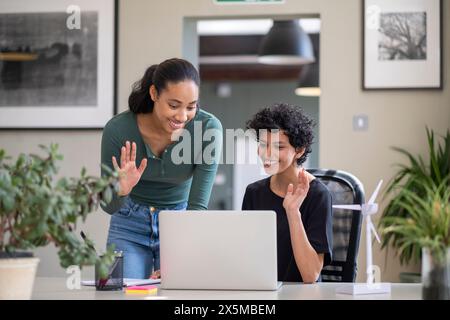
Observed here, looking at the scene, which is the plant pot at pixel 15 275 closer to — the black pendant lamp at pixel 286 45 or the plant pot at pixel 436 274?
the plant pot at pixel 436 274

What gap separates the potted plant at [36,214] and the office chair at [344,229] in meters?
1.27

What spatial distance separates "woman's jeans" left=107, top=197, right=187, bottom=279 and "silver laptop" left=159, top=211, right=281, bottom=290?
772 mm

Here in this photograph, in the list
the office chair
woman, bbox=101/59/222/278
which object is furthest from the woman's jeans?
the office chair

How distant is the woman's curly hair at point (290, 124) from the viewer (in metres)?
2.91

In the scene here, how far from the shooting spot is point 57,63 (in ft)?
16.8

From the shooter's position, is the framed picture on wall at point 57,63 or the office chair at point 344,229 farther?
the framed picture on wall at point 57,63

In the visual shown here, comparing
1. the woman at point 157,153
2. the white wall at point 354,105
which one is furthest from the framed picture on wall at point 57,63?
the woman at point 157,153

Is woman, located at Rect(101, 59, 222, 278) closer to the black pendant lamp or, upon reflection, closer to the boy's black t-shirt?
the boy's black t-shirt

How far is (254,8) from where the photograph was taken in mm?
4965

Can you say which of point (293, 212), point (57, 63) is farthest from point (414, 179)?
point (57, 63)

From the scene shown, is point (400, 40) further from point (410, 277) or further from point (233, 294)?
point (233, 294)
